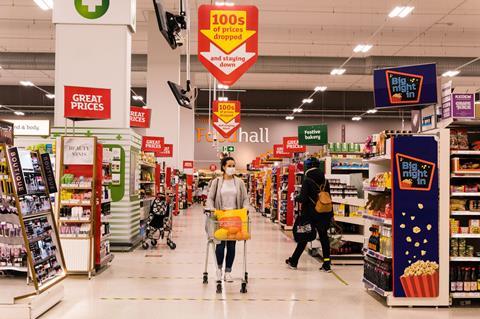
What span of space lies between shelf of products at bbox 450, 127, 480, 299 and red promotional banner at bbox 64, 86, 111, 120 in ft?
16.1

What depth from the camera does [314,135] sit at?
42.7 feet

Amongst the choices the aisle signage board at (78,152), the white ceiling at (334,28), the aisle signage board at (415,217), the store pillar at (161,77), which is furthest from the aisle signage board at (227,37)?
the store pillar at (161,77)

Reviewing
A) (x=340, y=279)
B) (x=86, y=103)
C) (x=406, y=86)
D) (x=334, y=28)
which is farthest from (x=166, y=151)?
(x=406, y=86)

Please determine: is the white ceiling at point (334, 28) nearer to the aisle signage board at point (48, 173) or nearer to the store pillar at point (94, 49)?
the store pillar at point (94, 49)

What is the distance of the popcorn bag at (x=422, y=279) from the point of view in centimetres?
586

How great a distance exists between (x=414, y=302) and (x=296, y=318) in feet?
4.69

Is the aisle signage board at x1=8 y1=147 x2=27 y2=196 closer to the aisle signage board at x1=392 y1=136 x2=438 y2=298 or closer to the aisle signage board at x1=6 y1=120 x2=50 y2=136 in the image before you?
the aisle signage board at x1=392 y1=136 x2=438 y2=298

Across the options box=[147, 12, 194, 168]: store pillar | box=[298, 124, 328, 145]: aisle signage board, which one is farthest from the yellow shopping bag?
box=[147, 12, 194, 168]: store pillar

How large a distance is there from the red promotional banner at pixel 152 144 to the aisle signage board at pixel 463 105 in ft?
36.2

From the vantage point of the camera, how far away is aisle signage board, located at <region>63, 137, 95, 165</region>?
7.71 metres

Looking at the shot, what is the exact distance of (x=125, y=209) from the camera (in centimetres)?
1009

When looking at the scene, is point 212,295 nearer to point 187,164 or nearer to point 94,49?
point 94,49

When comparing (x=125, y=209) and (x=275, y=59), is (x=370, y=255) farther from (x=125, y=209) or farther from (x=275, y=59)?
(x=275, y=59)

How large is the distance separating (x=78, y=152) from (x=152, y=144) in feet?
28.0
